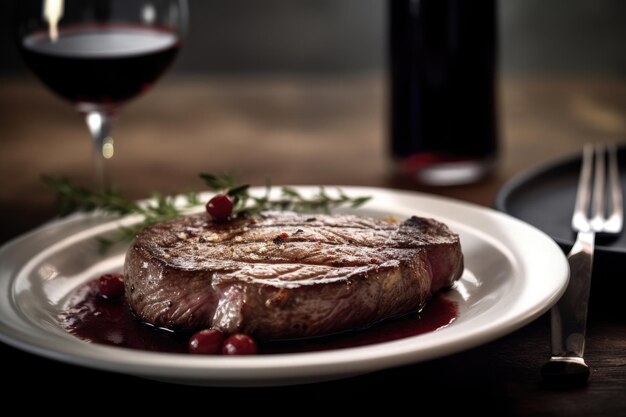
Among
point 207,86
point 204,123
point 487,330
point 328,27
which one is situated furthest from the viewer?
point 328,27

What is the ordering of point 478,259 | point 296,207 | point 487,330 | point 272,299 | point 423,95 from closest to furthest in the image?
point 487,330, point 272,299, point 478,259, point 296,207, point 423,95

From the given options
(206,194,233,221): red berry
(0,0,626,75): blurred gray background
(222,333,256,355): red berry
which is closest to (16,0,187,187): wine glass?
(206,194,233,221): red berry

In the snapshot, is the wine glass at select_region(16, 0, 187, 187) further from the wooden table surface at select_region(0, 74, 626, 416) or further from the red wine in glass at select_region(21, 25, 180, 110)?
the wooden table surface at select_region(0, 74, 626, 416)

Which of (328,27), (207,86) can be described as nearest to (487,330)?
(207,86)

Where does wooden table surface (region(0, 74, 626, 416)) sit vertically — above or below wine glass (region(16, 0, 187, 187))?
below

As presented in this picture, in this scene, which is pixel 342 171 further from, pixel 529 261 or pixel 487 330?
pixel 487 330

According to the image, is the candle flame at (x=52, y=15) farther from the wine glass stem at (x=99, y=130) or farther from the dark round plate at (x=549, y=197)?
the dark round plate at (x=549, y=197)
